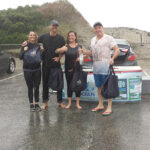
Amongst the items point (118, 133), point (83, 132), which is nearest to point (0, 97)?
point (83, 132)

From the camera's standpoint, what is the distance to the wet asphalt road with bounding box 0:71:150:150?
154 inches

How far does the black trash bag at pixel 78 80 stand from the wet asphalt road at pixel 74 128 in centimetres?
53

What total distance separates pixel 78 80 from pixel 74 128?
1315mm

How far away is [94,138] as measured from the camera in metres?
4.14

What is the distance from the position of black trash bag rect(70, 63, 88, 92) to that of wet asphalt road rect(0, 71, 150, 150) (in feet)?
1.75

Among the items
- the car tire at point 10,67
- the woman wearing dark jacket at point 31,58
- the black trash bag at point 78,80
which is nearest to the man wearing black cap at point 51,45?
the woman wearing dark jacket at point 31,58

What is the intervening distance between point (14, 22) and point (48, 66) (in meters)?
18.5

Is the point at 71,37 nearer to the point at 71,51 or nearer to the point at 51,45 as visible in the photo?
the point at 71,51

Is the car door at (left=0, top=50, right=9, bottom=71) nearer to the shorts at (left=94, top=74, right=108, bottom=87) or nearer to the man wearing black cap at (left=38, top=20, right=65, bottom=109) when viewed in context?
the man wearing black cap at (left=38, top=20, right=65, bottom=109)

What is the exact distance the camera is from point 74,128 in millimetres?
4625

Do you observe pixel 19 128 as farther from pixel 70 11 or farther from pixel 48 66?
pixel 70 11

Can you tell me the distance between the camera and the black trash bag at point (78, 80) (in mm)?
5604

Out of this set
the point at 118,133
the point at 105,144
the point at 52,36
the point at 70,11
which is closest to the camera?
the point at 105,144

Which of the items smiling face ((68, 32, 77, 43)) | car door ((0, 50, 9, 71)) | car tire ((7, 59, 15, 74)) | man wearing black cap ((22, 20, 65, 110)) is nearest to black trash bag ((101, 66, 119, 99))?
smiling face ((68, 32, 77, 43))
